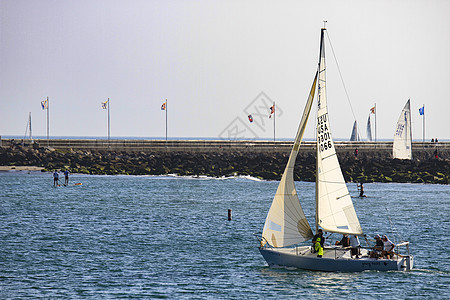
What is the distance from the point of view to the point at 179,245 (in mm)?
44219

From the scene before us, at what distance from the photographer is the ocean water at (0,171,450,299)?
31.7 metres

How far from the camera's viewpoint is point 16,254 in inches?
1594

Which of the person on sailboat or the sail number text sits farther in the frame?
the sail number text

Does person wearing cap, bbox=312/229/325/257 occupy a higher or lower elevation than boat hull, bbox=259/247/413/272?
higher

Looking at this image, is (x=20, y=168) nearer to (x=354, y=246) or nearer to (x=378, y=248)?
(x=354, y=246)

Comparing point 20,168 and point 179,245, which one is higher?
point 20,168

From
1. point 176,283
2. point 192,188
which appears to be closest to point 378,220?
point 176,283

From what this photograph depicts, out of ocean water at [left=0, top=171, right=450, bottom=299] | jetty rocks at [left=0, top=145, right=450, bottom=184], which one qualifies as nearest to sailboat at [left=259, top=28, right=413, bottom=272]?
ocean water at [left=0, top=171, right=450, bottom=299]

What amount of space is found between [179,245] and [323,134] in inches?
584

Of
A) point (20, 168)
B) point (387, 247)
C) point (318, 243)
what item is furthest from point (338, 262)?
point (20, 168)

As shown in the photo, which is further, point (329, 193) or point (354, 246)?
point (329, 193)

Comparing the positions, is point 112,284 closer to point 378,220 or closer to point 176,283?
point 176,283

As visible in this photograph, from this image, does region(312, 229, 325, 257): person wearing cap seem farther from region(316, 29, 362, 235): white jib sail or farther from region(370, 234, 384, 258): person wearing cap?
region(370, 234, 384, 258): person wearing cap

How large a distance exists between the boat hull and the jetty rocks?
2581 inches
